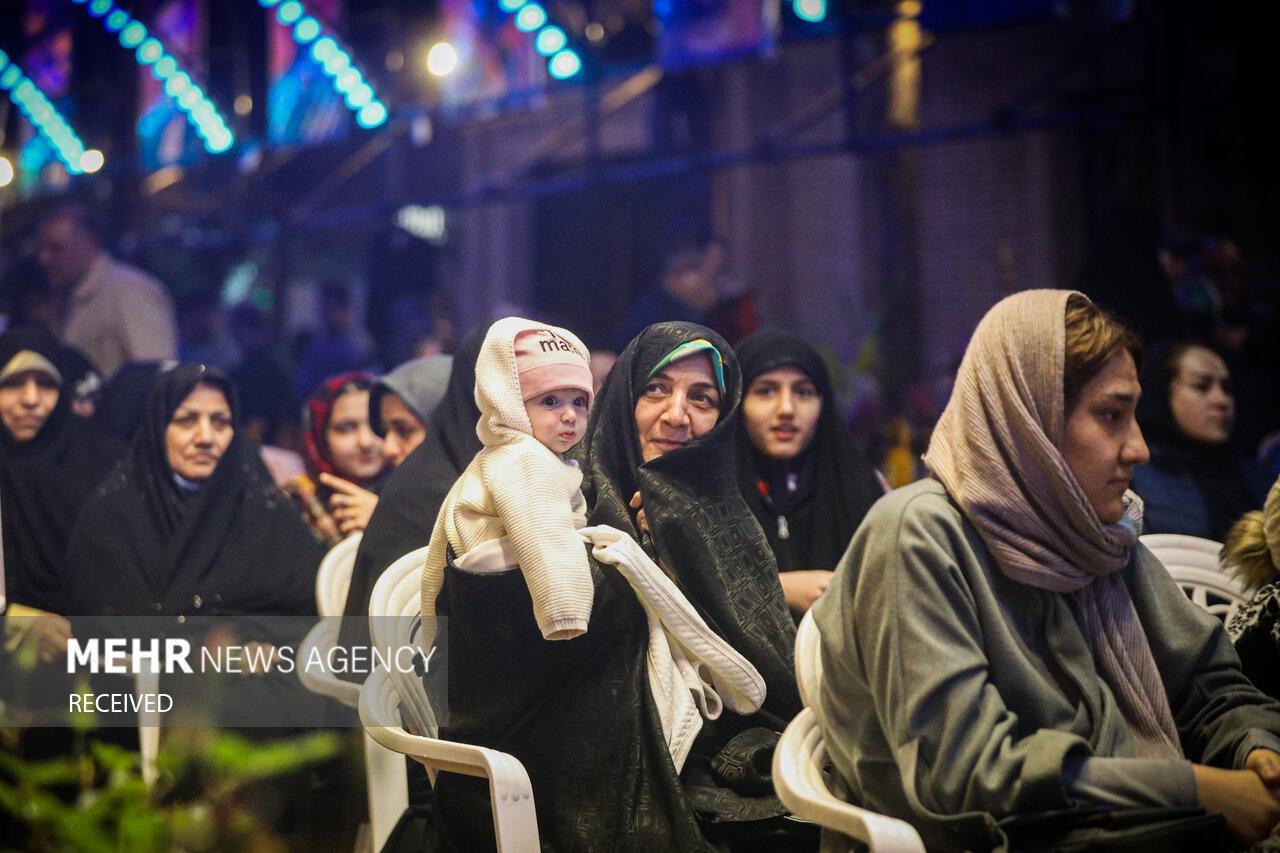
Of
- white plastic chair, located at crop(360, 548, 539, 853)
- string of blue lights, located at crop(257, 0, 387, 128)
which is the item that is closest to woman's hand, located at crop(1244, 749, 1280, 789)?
white plastic chair, located at crop(360, 548, 539, 853)

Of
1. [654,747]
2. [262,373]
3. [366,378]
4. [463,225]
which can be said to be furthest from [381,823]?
[463,225]

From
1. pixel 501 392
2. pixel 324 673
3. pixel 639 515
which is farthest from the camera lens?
pixel 324 673

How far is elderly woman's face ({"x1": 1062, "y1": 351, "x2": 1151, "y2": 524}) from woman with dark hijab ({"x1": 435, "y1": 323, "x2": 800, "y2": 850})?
69 centimetres

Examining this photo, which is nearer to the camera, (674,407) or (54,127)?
(674,407)

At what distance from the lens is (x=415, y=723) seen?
2.25 m

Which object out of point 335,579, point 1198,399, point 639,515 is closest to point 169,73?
point 335,579

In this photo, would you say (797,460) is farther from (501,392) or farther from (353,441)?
(353,441)

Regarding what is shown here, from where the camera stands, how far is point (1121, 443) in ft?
5.88

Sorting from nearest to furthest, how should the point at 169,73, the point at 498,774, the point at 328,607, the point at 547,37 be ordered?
the point at 498,774, the point at 328,607, the point at 547,37, the point at 169,73

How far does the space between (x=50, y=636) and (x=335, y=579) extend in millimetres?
802

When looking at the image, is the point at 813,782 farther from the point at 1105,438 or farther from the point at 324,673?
the point at 324,673

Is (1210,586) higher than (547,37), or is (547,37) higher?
(547,37)

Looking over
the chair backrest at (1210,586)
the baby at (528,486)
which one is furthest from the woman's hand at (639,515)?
the chair backrest at (1210,586)

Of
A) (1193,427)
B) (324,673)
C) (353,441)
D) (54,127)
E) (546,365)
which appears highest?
(54,127)
